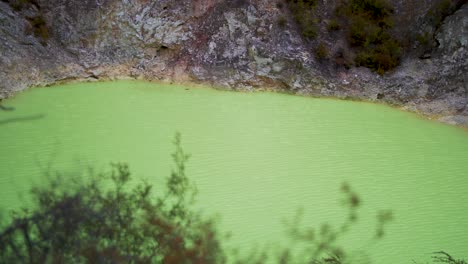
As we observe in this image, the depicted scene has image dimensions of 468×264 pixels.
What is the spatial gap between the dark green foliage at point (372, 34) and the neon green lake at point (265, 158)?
2.99 ft

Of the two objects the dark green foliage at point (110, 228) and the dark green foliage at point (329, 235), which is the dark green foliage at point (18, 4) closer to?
the dark green foliage at point (110, 228)

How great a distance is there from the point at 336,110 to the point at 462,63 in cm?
230

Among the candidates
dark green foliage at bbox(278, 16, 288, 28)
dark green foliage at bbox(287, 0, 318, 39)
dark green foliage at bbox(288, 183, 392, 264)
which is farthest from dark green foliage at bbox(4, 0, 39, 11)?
dark green foliage at bbox(288, 183, 392, 264)

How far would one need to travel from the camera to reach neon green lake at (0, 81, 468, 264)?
5008mm

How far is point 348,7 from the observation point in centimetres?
810

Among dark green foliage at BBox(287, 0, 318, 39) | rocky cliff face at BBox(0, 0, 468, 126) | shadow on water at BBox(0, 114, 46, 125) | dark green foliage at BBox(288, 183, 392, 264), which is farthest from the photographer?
dark green foliage at BBox(287, 0, 318, 39)

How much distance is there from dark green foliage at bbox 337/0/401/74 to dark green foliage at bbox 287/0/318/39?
1.67ft

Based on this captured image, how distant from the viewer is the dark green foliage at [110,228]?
417 centimetres

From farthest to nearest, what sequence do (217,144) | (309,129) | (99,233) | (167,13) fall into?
(167,13)
(309,129)
(217,144)
(99,233)

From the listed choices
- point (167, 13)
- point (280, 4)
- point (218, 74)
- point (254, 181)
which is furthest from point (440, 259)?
point (167, 13)

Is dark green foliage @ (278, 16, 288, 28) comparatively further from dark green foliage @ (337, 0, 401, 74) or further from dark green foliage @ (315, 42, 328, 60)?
dark green foliage @ (337, 0, 401, 74)

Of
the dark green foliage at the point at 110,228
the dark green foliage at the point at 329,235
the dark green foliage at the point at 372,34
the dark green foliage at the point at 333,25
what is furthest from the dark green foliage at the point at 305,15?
the dark green foliage at the point at 110,228

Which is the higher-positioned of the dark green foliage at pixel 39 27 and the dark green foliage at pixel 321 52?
the dark green foliage at pixel 321 52

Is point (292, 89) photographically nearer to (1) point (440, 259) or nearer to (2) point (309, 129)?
(2) point (309, 129)
